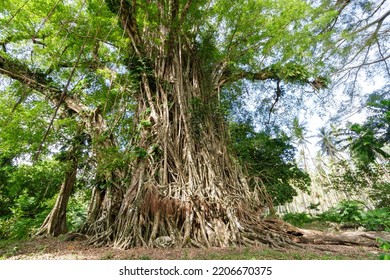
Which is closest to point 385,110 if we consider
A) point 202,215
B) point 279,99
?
point 279,99

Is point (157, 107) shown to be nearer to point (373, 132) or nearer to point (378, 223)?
point (378, 223)

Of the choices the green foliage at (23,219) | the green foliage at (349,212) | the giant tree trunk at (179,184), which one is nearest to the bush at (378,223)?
the green foliage at (349,212)

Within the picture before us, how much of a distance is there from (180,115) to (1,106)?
11.2 feet

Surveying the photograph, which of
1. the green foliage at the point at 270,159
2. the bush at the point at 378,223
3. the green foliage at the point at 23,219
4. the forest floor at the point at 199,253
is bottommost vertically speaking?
the forest floor at the point at 199,253

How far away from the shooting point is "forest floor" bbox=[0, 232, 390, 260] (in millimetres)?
2235

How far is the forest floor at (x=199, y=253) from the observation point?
2.24 meters

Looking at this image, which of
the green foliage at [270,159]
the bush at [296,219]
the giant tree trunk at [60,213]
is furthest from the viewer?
the bush at [296,219]

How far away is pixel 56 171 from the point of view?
3955 mm

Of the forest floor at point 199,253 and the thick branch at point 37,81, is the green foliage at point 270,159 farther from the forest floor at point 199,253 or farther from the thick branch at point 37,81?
the thick branch at point 37,81

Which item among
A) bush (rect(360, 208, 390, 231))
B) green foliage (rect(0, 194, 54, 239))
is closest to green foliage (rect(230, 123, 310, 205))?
bush (rect(360, 208, 390, 231))

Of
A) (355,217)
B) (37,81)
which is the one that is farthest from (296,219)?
(37,81)

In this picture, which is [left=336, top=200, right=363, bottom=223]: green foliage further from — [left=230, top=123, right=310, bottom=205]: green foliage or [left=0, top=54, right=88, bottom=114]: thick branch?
[left=0, top=54, right=88, bottom=114]: thick branch

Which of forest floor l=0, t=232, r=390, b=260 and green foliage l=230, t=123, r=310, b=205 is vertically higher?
green foliage l=230, t=123, r=310, b=205

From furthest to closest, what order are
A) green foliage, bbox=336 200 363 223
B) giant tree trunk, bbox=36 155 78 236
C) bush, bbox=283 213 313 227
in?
bush, bbox=283 213 313 227
green foliage, bbox=336 200 363 223
giant tree trunk, bbox=36 155 78 236
